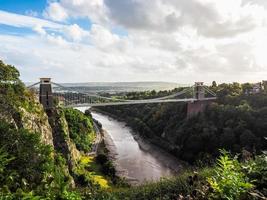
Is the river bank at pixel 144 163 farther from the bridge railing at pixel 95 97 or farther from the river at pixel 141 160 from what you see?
the bridge railing at pixel 95 97

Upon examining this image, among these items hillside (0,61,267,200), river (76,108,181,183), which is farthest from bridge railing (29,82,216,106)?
river (76,108,181,183)

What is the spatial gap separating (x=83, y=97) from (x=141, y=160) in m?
12.9

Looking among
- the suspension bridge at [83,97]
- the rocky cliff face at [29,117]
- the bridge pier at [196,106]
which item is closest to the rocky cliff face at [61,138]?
the suspension bridge at [83,97]

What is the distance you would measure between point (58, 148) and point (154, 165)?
802 centimetres

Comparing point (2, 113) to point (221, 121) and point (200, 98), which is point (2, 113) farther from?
point (200, 98)

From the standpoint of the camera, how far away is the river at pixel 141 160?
23.7 meters

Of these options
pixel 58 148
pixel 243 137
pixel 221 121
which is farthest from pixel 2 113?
pixel 221 121

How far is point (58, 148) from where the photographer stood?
22578mm

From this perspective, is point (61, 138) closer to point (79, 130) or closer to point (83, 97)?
point (79, 130)

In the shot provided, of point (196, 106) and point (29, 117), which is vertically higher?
point (29, 117)

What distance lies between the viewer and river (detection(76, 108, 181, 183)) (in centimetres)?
2374

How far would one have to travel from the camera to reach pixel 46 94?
79.2 ft

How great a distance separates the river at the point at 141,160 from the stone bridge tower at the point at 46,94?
283 inches

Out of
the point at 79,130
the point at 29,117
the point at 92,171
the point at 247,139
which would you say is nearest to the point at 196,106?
the point at 247,139
